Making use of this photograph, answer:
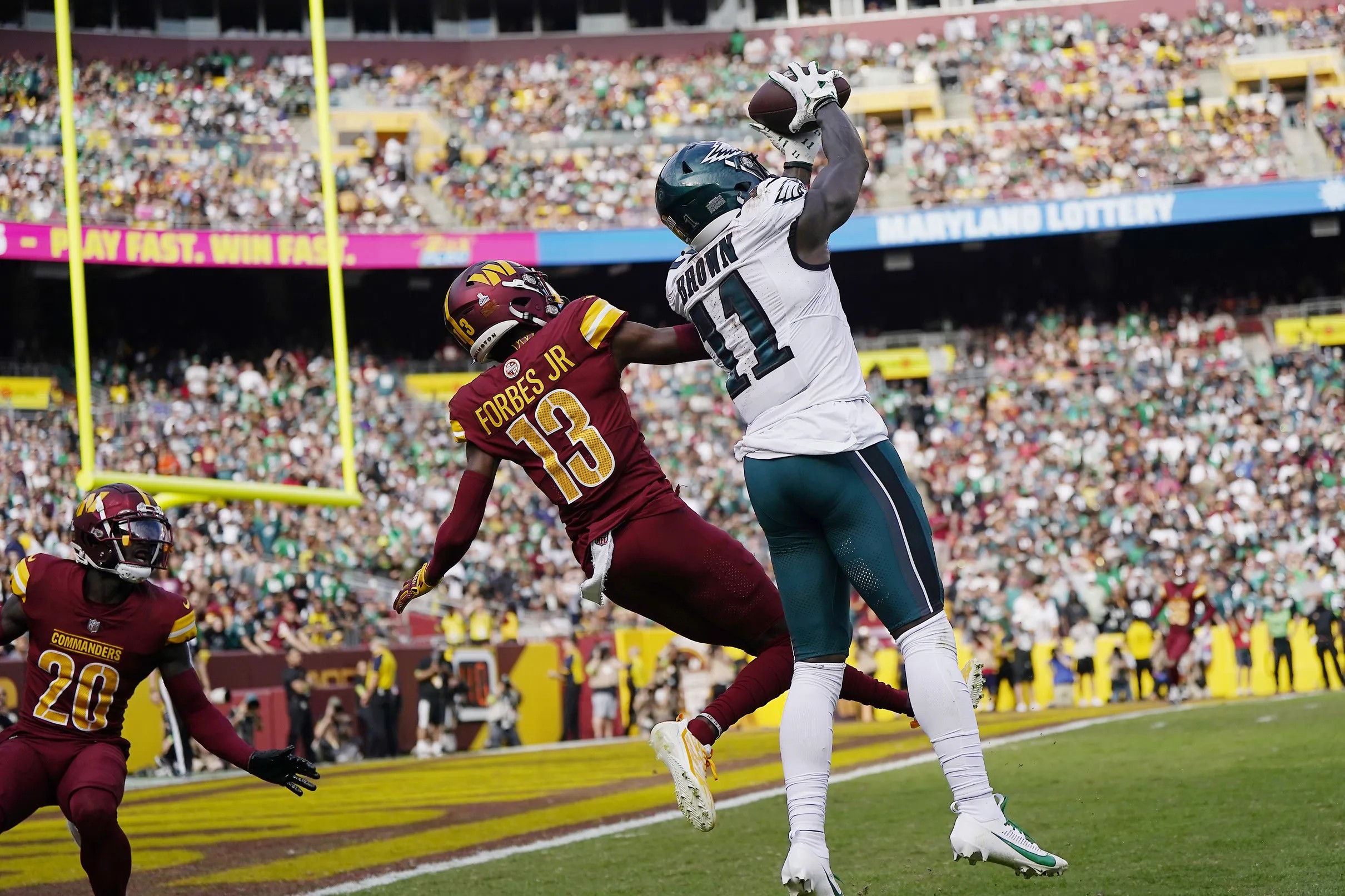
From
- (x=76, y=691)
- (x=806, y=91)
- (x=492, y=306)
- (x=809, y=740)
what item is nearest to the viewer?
(x=809, y=740)

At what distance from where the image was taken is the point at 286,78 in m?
27.5

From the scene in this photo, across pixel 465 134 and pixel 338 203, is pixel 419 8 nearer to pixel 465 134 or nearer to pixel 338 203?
pixel 465 134

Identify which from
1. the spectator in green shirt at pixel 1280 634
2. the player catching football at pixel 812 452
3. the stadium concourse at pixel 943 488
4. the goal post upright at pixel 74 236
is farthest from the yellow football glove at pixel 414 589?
the spectator in green shirt at pixel 1280 634

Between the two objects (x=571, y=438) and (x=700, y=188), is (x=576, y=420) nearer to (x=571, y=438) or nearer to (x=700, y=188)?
(x=571, y=438)

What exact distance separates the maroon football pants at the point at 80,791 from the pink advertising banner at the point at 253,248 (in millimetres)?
17951

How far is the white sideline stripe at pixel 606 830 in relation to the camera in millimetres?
6750

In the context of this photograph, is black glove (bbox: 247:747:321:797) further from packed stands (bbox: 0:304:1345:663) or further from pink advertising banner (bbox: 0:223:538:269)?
pink advertising banner (bbox: 0:223:538:269)

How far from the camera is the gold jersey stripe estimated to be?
5.12 m

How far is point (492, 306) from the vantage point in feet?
17.5

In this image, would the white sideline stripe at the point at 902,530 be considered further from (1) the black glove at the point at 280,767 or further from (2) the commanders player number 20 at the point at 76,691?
(2) the commanders player number 20 at the point at 76,691

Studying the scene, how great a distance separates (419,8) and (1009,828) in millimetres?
29288

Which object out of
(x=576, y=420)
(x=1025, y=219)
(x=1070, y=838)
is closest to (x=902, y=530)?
(x=576, y=420)

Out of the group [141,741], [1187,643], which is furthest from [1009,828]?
[1187,643]

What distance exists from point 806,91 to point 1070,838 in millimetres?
3429
